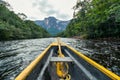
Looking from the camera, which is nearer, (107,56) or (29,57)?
(107,56)

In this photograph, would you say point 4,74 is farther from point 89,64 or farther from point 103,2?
point 103,2

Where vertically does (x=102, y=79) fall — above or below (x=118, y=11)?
below

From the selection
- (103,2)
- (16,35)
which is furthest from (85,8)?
(16,35)

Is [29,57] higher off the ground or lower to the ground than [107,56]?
higher

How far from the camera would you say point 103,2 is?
138ft

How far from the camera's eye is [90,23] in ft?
161

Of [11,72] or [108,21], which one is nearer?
[11,72]

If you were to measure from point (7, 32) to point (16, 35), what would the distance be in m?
8.76

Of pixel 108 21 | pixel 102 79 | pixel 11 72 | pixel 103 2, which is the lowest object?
pixel 11 72

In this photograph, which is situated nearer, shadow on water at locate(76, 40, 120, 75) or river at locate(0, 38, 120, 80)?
river at locate(0, 38, 120, 80)

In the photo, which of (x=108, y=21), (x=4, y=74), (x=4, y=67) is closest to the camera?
(x=4, y=74)

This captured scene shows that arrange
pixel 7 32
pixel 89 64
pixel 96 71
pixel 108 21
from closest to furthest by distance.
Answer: pixel 96 71, pixel 89 64, pixel 108 21, pixel 7 32

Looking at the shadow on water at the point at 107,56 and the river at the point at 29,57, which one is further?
the shadow on water at the point at 107,56

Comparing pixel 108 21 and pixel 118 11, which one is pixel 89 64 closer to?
pixel 118 11
